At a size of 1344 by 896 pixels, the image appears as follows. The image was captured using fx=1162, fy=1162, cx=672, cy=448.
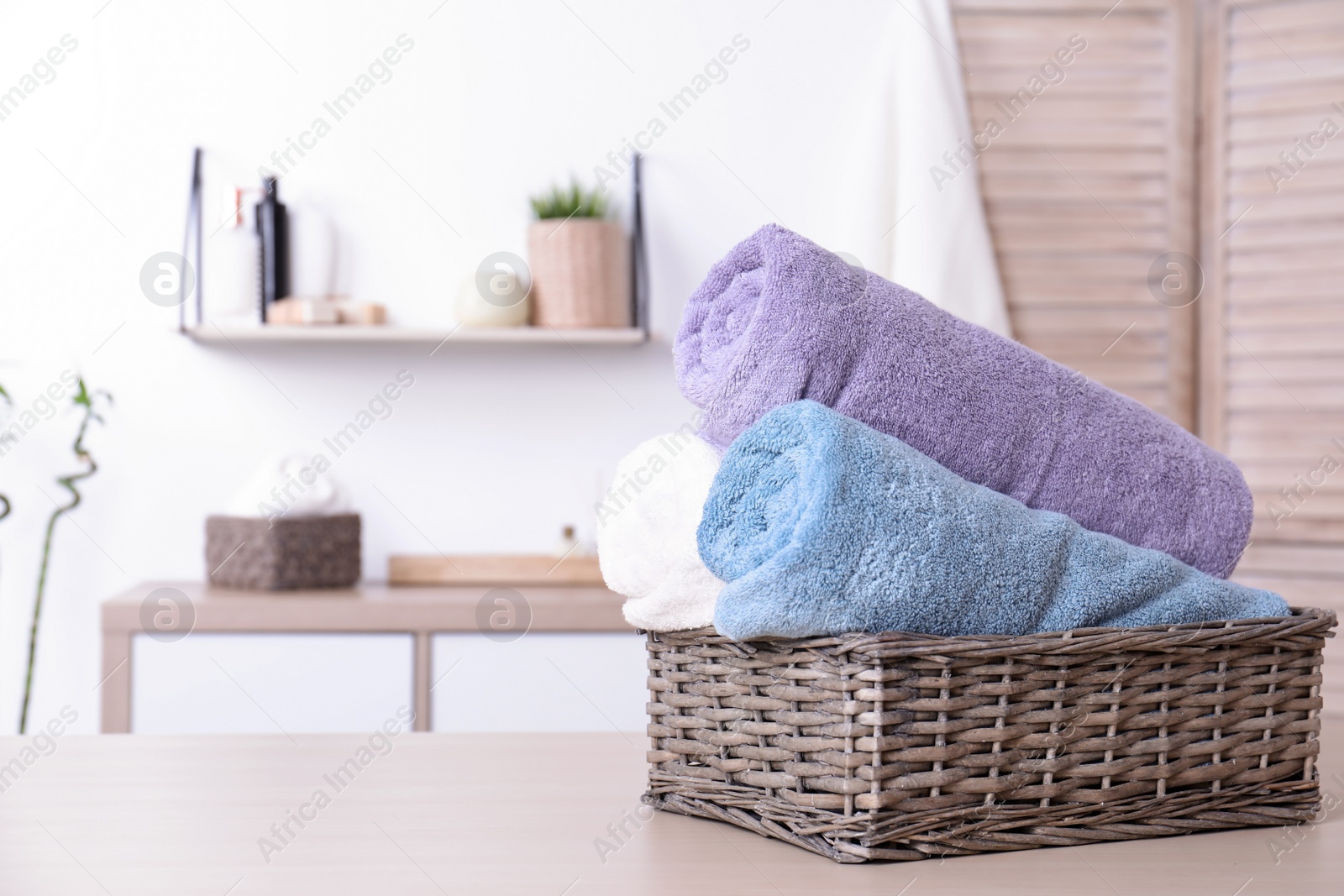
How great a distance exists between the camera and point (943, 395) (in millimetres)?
519

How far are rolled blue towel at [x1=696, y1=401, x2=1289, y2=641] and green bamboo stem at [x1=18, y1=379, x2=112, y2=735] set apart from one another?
1.50 m

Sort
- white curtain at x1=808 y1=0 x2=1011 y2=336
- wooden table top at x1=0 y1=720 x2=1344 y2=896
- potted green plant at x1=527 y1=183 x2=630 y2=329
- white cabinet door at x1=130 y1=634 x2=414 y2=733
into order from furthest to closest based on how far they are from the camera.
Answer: potted green plant at x1=527 y1=183 x2=630 y2=329 → white curtain at x1=808 y1=0 x2=1011 y2=336 → white cabinet door at x1=130 y1=634 x2=414 y2=733 → wooden table top at x1=0 y1=720 x2=1344 y2=896

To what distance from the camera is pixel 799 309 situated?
20.0 inches

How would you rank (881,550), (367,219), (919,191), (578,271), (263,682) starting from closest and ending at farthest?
(881,550) < (263,682) < (919,191) < (578,271) < (367,219)

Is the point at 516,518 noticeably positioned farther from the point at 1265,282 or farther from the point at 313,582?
the point at 1265,282

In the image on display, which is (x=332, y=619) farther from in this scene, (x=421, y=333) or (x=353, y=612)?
(x=421, y=333)

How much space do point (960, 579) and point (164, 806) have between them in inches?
15.0

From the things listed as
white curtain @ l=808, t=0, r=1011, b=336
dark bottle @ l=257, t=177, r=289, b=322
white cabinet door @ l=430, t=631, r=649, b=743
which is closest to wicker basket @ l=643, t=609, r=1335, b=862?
white cabinet door @ l=430, t=631, r=649, b=743

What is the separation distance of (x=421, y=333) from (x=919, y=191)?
745mm

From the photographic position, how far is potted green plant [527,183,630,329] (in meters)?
1.75

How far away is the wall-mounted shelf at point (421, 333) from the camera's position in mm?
1715

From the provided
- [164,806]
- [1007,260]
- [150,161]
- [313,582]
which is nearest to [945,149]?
[1007,260]

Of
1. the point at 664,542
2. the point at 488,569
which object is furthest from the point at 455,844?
the point at 488,569

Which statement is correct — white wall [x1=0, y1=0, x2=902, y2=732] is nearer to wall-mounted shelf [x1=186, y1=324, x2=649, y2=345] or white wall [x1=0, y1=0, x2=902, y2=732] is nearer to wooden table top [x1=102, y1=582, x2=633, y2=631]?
wall-mounted shelf [x1=186, y1=324, x2=649, y2=345]
